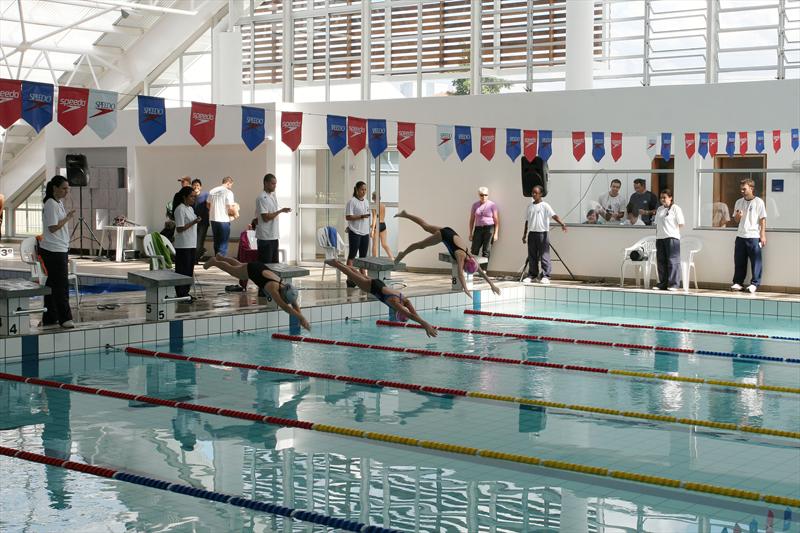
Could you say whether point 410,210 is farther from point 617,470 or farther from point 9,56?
point 617,470

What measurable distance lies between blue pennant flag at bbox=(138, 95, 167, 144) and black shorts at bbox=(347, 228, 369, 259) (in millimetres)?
3799

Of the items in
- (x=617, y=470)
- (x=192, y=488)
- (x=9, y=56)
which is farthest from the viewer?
(x=9, y=56)

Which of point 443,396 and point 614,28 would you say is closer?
point 443,396

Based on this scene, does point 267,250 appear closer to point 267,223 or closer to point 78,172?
point 267,223

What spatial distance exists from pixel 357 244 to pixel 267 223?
1784 millimetres

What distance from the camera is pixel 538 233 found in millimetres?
15031

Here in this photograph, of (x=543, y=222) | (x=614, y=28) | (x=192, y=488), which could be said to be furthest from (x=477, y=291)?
(x=192, y=488)

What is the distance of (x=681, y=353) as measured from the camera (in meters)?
9.80

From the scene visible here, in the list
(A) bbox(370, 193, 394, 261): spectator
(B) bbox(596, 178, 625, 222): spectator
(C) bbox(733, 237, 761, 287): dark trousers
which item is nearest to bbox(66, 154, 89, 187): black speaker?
(A) bbox(370, 193, 394, 261): spectator

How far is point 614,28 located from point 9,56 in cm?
1101

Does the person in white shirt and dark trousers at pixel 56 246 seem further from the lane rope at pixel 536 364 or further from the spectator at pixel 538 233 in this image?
the spectator at pixel 538 233

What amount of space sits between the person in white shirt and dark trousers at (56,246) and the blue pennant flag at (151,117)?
1.14m

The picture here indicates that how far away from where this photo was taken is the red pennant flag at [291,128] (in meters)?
12.1

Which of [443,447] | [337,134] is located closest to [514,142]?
[337,134]
